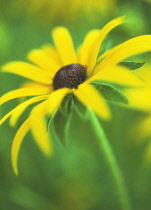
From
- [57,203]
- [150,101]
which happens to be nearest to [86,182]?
[57,203]

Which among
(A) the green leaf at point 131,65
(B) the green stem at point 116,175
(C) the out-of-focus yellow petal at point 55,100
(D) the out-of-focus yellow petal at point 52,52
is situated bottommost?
(B) the green stem at point 116,175

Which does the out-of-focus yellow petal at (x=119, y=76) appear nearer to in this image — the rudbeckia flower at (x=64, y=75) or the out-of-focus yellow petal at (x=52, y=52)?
the rudbeckia flower at (x=64, y=75)

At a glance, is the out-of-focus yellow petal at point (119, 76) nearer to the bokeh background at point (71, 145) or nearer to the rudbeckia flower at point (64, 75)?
the rudbeckia flower at point (64, 75)

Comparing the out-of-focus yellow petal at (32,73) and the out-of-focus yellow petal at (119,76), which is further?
the out-of-focus yellow petal at (32,73)

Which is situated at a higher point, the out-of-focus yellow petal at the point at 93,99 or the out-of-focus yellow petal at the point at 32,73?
the out-of-focus yellow petal at the point at 32,73

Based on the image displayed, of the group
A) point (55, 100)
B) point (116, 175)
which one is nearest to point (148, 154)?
point (116, 175)

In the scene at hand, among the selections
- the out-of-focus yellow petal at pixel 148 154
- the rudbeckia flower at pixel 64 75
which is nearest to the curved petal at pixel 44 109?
the rudbeckia flower at pixel 64 75

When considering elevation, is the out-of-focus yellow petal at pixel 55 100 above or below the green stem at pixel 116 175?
above
